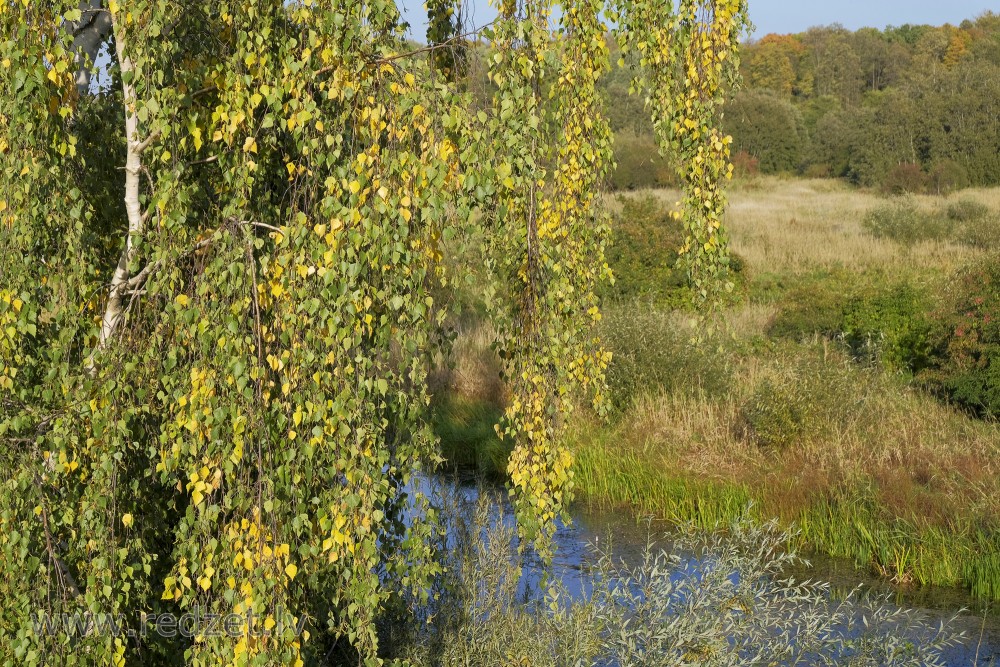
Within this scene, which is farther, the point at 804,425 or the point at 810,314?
the point at 810,314

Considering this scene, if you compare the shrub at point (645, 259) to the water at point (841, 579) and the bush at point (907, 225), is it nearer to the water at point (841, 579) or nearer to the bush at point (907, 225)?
the water at point (841, 579)

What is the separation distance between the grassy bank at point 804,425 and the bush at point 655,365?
2 cm

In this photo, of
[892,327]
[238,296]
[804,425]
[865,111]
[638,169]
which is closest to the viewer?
[238,296]

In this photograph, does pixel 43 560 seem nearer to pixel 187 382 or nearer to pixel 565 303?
pixel 187 382

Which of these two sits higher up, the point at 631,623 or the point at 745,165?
the point at 745,165

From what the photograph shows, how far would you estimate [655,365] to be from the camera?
1177 cm

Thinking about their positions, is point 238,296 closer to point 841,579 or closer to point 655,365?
point 841,579

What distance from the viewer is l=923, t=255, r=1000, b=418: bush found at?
35.5 ft

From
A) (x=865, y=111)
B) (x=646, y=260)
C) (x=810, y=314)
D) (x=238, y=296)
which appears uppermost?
(x=865, y=111)

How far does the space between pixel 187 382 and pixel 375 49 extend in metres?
1.23

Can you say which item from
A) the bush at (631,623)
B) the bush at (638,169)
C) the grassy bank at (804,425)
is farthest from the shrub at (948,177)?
the bush at (631,623)

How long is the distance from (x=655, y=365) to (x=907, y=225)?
15.0 meters

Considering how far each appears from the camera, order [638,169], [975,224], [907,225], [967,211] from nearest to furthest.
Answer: [975,224], [907,225], [967,211], [638,169]

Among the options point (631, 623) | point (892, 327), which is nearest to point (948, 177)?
point (892, 327)
